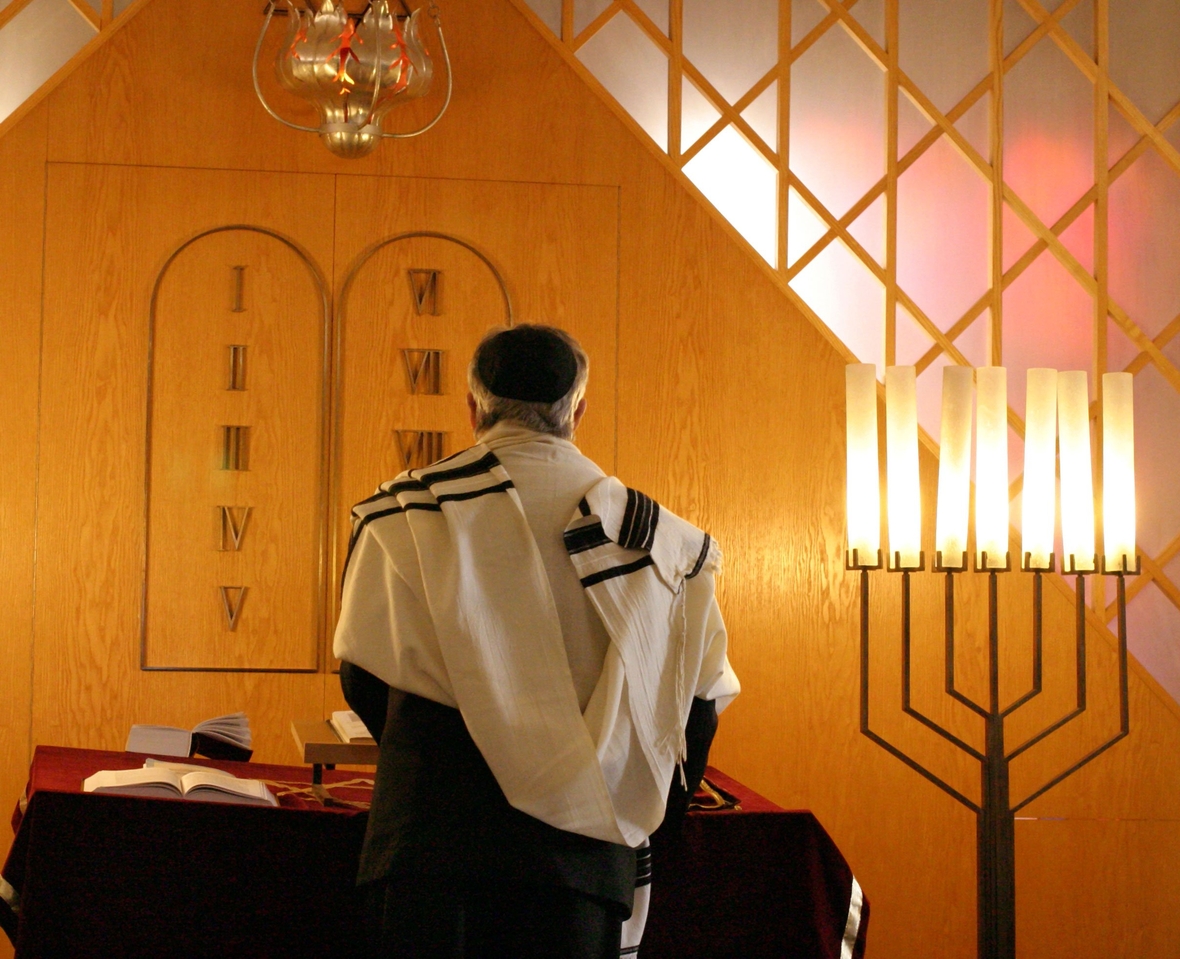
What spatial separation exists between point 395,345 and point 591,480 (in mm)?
1776

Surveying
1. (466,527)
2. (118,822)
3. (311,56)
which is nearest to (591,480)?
(466,527)

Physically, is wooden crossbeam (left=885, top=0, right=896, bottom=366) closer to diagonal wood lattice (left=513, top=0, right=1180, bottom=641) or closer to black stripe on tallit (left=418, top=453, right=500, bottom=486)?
diagonal wood lattice (left=513, top=0, right=1180, bottom=641)

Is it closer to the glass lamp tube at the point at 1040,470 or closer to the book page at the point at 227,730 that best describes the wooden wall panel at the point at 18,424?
the book page at the point at 227,730

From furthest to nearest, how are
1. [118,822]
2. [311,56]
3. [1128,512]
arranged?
1. [311,56]
2. [1128,512]
3. [118,822]

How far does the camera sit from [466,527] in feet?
4.90

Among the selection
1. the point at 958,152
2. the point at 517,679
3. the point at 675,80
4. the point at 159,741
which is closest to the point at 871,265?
the point at 958,152

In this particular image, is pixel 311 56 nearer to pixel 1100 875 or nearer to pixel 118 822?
pixel 118 822

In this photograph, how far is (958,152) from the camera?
3.49m

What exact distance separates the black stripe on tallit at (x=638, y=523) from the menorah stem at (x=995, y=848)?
121 centimetres

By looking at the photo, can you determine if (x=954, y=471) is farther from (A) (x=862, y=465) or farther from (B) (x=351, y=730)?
(B) (x=351, y=730)

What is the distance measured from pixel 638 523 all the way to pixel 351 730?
665 millimetres

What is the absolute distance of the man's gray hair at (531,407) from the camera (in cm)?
159

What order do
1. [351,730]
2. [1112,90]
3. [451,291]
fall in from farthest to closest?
[1112,90] < [451,291] < [351,730]

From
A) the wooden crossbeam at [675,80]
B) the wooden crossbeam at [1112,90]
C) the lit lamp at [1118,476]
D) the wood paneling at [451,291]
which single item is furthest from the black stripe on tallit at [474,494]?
the wooden crossbeam at [1112,90]
